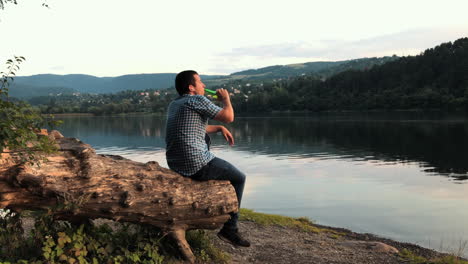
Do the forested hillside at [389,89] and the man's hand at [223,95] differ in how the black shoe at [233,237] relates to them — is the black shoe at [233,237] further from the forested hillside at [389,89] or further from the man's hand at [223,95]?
the forested hillside at [389,89]

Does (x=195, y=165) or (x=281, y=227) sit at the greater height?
(x=195, y=165)

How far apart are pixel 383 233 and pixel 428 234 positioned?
1812 millimetres

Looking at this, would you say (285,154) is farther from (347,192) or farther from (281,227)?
(281,227)

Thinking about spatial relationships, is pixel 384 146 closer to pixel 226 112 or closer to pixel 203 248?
pixel 203 248

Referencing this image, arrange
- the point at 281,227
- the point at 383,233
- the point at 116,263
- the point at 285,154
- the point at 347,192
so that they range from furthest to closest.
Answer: the point at 285,154
the point at 347,192
the point at 383,233
the point at 281,227
the point at 116,263

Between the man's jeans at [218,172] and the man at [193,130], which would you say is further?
the man's jeans at [218,172]

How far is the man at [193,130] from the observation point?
17.5 feet

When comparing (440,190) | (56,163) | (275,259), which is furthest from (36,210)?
(440,190)

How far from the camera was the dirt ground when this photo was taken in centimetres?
751

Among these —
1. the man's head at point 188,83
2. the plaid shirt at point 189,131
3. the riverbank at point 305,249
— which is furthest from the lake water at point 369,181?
the man's head at point 188,83

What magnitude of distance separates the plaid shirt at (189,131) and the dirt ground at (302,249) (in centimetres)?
230

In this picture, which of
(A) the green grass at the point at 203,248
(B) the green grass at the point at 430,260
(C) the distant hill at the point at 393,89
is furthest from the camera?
(C) the distant hill at the point at 393,89

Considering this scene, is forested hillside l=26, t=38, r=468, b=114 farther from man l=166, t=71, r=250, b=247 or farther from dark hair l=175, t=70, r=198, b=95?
dark hair l=175, t=70, r=198, b=95

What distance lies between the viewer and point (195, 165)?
18.2 feet
